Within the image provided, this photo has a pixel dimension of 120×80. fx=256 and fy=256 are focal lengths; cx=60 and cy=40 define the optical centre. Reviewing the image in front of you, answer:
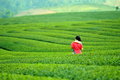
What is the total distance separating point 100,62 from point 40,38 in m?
40.8

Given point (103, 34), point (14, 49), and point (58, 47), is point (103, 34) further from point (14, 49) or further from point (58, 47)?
point (14, 49)

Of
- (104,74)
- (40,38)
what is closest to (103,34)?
(40,38)

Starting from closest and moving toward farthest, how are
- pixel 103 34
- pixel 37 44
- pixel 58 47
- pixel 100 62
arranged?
pixel 100 62 → pixel 58 47 → pixel 37 44 → pixel 103 34

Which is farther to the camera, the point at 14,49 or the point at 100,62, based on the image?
the point at 14,49

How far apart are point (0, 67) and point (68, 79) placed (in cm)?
807

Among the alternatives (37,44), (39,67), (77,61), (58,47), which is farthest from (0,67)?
(37,44)

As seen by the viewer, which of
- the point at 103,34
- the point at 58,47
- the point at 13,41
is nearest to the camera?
the point at 58,47

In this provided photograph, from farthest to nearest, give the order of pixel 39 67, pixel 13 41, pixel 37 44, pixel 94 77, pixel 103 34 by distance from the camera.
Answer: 1. pixel 103 34
2. pixel 13 41
3. pixel 37 44
4. pixel 39 67
5. pixel 94 77

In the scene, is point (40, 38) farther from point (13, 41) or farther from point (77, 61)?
point (77, 61)

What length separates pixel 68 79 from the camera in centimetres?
1770

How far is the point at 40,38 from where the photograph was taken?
6297cm

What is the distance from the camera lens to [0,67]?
75.9 feet

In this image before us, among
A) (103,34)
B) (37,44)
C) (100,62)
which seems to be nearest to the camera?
(100,62)

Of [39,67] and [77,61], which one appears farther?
[77,61]
